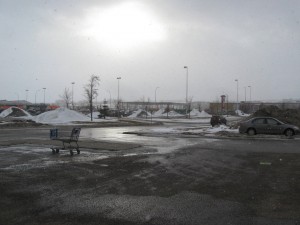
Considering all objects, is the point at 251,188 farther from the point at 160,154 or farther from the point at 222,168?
the point at 160,154

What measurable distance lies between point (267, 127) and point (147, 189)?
21.0m

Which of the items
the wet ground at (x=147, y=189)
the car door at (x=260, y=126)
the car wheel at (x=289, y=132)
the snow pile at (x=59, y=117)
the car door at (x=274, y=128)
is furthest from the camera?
the snow pile at (x=59, y=117)

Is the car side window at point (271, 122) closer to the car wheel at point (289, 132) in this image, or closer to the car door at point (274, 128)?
the car door at point (274, 128)

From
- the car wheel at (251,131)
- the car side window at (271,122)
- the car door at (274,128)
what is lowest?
the car wheel at (251,131)

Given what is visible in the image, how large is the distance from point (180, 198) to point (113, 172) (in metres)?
3.47

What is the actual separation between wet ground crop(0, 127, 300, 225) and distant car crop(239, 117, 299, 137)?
1377 cm

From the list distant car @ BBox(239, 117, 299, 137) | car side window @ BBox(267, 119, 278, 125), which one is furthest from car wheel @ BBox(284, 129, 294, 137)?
car side window @ BBox(267, 119, 278, 125)

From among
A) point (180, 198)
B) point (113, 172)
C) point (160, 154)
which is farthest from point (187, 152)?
point (180, 198)

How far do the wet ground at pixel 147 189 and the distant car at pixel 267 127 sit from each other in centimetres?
1377

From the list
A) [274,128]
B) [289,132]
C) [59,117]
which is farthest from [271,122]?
[59,117]

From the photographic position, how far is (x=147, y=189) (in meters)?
8.78

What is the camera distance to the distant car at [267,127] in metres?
27.6

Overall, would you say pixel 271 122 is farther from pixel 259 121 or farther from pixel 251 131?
pixel 251 131

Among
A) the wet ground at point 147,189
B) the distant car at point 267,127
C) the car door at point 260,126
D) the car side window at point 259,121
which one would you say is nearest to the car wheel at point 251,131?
the distant car at point 267,127
